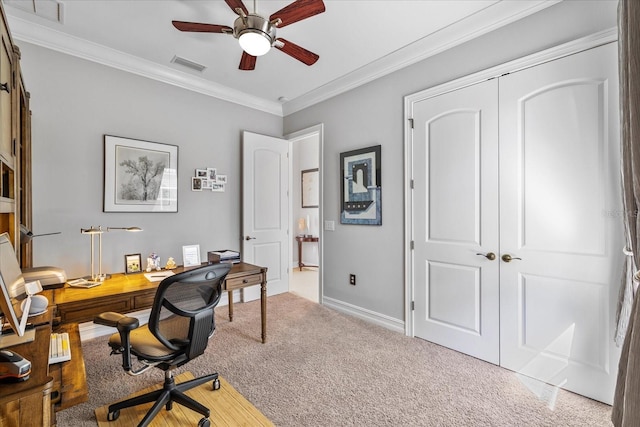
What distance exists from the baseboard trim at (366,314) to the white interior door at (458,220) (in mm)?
232

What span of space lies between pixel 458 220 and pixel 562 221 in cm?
70

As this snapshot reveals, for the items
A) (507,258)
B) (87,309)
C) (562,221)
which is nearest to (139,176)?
(87,309)

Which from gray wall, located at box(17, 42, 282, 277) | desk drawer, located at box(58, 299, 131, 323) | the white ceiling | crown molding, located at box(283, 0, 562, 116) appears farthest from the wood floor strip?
crown molding, located at box(283, 0, 562, 116)

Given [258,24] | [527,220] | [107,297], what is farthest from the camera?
[527,220]

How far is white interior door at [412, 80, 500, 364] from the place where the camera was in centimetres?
241

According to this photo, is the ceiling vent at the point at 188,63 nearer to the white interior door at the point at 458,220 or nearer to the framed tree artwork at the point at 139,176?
the framed tree artwork at the point at 139,176

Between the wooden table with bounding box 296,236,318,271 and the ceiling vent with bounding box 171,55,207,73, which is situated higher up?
the ceiling vent with bounding box 171,55,207,73

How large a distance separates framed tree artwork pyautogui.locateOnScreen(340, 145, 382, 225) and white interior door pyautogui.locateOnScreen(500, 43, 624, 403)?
118 cm

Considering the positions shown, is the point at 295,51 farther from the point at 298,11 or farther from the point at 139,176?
the point at 139,176

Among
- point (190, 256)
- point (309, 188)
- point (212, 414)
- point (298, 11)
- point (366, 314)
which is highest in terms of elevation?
point (298, 11)

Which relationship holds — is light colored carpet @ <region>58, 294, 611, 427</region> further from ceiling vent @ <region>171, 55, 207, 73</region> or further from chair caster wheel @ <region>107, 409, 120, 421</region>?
ceiling vent @ <region>171, 55, 207, 73</region>

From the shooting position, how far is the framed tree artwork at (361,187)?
3215 mm

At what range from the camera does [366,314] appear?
11.0 feet

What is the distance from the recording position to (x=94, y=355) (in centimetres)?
253
